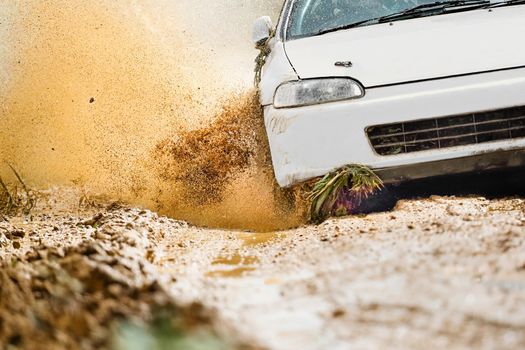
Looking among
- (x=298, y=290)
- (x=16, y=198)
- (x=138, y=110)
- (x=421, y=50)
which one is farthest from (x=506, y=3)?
(x=16, y=198)

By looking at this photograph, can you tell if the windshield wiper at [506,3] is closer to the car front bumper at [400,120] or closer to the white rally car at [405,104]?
the white rally car at [405,104]

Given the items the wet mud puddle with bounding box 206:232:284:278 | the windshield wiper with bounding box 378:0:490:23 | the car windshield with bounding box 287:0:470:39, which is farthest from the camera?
the car windshield with bounding box 287:0:470:39

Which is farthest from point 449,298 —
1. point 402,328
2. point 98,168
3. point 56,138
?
point 56,138

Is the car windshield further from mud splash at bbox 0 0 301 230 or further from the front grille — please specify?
the front grille

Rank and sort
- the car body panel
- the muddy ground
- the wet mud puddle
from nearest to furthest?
1. the muddy ground
2. the wet mud puddle
3. the car body panel

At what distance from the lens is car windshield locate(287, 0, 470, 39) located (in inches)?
202

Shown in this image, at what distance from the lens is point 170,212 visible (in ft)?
19.4

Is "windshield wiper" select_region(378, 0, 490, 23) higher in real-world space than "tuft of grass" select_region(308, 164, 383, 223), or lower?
higher

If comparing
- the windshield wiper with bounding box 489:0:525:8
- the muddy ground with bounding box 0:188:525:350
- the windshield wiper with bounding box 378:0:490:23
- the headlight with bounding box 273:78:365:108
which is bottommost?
the muddy ground with bounding box 0:188:525:350

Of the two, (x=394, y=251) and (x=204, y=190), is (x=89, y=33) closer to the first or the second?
(x=204, y=190)

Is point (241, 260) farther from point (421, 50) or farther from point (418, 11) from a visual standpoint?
point (418, 11)

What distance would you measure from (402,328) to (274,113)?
2.40 m

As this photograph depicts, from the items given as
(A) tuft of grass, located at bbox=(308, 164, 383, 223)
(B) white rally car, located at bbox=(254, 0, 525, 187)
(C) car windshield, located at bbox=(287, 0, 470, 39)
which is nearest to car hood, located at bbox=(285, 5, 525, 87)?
(B) white rally car, located at bbox=(254, 0, 525, 187)

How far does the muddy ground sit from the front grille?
1.19 ft
